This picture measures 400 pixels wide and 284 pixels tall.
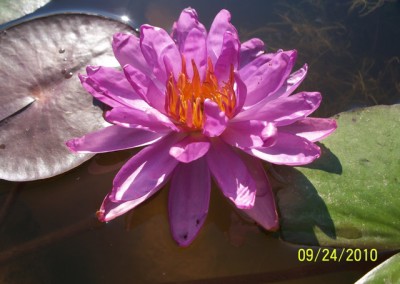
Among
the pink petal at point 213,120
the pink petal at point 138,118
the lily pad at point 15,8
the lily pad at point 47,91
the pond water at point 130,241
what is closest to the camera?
the pink petal at point 213,120

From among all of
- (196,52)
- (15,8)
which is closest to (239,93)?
(196,52)

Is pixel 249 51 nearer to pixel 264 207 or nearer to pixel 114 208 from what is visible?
pixel 264 207

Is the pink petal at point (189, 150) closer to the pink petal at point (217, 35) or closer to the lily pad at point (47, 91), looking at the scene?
the pink petal at point (217, 35)

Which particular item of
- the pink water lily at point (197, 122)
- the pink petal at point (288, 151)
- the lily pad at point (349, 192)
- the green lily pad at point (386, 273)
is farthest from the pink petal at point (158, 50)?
the green lily pad at point (386, 273)

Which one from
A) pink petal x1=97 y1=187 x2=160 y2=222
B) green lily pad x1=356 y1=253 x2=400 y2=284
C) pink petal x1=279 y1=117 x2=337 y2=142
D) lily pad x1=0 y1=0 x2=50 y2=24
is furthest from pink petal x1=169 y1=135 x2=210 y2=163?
lily pad x1=0 y1=0 x2=50 y2=24

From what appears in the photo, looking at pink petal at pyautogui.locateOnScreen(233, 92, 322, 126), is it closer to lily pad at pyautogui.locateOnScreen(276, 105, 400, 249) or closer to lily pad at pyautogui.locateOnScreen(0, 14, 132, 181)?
lily pad at pyautogui.locateOnScreen(276, 105, 400, 249)

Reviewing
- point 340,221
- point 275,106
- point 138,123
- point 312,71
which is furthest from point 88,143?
point 312,71
